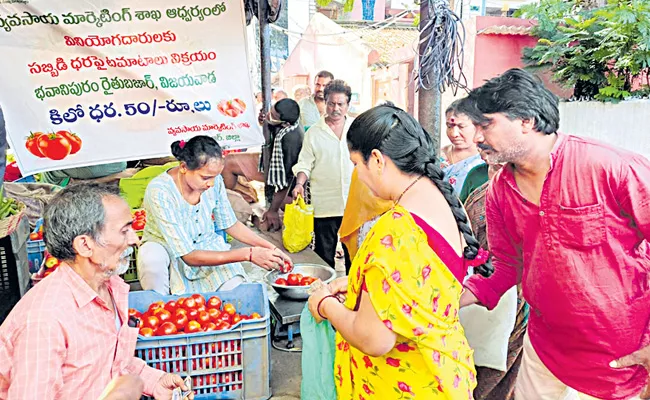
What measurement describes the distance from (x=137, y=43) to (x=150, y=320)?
1.80 m

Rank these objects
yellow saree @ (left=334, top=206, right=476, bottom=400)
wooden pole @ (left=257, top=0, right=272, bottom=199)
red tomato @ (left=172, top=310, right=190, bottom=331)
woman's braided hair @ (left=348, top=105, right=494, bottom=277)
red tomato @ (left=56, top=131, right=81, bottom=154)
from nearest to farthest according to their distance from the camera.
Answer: yellow saree @ (left=334, top=206, right=476, bottom=400) < woman's braided hair @ (left=348, top=105, right=494, bottom=277) < red tomato @ (left=172, top=310, right=190, bottom=331) < red tomato @ (left=56, top=131, right=81, bottom=154) < wooden pole @ (left=257, top=0, right=272, bottom=199)

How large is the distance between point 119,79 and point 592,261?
2.93 metres

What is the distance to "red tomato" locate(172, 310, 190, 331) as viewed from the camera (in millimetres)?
2750

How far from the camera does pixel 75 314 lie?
1.77 m

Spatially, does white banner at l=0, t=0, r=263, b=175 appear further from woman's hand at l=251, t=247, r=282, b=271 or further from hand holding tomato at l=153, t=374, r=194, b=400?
hand holding tomato at l=153, t=374, r=194, b=400

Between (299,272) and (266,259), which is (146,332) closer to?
(266,259)

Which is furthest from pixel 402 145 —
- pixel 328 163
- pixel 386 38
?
pixel 386 38

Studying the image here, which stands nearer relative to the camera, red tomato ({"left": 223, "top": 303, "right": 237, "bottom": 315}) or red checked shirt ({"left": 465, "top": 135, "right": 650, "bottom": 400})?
red checked shirt ({"left": 465, "top": 135, "right": 650, "bottom": 400})

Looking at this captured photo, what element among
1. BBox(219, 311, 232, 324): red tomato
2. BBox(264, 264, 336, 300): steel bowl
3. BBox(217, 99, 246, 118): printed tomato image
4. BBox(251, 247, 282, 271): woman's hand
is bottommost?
BBox(264, 264, 336, 300): steel bowl

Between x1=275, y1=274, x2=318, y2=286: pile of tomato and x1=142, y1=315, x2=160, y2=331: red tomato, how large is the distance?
99 cm

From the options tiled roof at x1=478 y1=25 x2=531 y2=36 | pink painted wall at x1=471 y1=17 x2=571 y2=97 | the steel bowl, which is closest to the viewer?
the steel bowl

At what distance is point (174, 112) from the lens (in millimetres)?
3508

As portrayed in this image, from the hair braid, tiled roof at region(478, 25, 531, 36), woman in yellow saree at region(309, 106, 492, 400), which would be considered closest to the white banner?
woman in yellow saree at region(309, 106, 492, 400)

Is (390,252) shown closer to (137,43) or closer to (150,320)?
(150,320)
